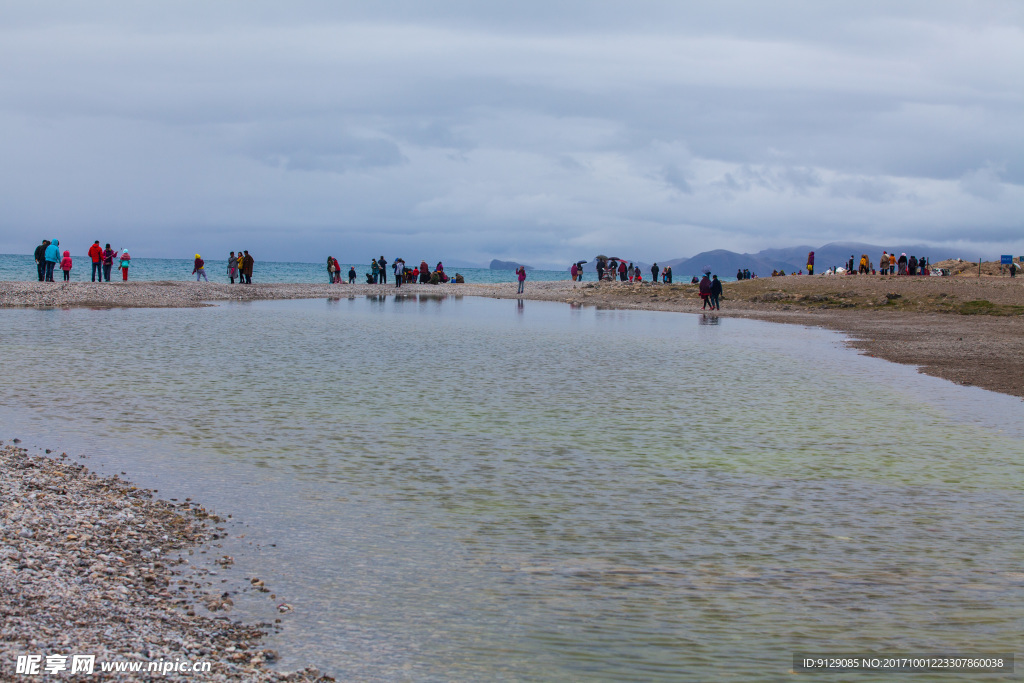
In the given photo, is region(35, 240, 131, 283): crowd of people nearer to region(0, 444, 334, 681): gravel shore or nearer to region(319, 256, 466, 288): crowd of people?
region(319, 256, 466, 288): crowd of people

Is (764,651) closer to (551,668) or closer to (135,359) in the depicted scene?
(551,668)

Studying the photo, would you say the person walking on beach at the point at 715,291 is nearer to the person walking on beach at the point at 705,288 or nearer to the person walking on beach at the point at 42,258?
the person walking on beach at the point at 705,288

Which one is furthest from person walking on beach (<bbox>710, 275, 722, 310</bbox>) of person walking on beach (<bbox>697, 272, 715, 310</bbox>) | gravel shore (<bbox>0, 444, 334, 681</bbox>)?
gravel shore (<bbox>0, 444, 334, 681</bbox>)

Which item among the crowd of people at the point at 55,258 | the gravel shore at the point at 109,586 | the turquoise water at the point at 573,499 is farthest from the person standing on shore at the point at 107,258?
the gravel shore at the point at 109,586

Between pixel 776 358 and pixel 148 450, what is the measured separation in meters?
18.8

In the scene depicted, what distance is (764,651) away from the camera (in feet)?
21.0

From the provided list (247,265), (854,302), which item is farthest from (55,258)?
(854,302)

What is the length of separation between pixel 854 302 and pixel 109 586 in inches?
1906

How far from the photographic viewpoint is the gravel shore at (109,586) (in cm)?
573

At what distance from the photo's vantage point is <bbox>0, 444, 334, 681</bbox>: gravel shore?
18.8 feet

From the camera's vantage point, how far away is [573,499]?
10227 mm

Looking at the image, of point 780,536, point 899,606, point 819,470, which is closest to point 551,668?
point 899,606

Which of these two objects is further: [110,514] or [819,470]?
[819,470]

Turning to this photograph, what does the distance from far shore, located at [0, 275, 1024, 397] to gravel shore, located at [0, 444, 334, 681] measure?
17.2 m
